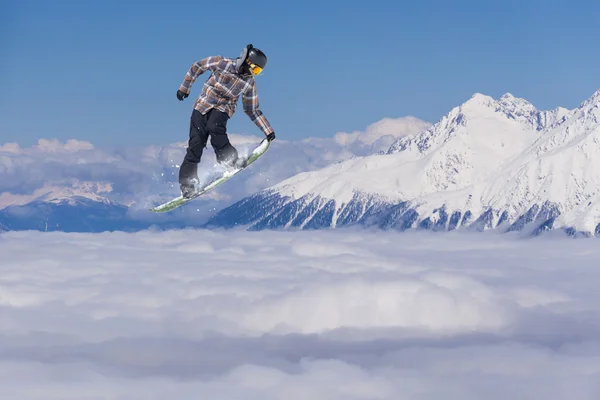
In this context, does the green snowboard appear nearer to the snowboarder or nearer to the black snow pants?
the snowboarder

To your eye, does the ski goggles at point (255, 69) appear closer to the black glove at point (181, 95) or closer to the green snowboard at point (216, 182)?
the black glove at point (181, 95)

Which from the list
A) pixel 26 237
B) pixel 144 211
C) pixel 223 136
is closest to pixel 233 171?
pixel 223 136

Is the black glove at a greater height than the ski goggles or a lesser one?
lesser

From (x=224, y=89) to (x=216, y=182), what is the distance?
337cm

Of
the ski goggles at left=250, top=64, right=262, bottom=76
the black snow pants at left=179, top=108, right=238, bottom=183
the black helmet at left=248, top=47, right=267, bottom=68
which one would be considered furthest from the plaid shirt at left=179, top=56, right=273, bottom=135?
the black helmet at left=248, top=47, right=267, bottom=68

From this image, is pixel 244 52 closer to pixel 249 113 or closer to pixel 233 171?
pixel 249 113

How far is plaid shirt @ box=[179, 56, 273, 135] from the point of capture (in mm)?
18969

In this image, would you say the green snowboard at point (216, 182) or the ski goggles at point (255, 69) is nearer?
the ski goggles at point (255, 69)

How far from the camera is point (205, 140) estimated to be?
20.8m

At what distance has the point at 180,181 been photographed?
70.7ft

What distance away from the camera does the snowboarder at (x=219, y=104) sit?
18828 mm

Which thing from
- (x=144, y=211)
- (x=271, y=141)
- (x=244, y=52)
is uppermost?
(x=244, y=52)

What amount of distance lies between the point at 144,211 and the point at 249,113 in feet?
15.2

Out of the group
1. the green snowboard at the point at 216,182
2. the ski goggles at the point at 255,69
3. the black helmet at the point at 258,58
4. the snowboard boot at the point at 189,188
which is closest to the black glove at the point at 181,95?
the ski goggles at the point at 255,69
